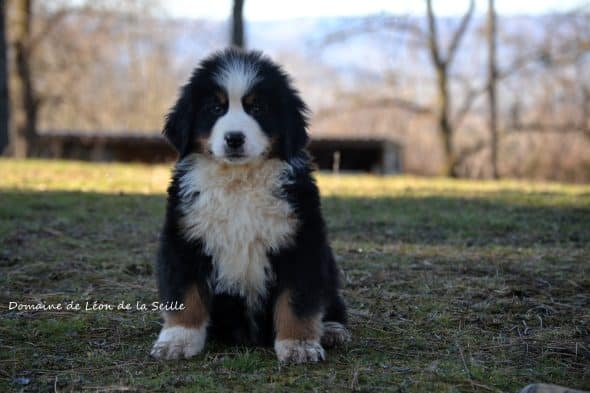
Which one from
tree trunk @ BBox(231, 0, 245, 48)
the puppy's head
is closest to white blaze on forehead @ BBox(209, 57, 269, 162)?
the puppy's head

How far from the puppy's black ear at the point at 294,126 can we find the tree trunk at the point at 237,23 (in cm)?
1183

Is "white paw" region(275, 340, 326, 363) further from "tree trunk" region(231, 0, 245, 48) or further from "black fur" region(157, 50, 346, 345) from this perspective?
"tree trunk" region(231, 0, 245, 48)

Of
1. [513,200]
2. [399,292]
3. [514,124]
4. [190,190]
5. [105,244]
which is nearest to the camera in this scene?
[190,190]

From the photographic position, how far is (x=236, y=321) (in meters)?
3.92

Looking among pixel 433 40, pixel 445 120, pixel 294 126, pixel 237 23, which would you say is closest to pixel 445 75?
pixel 433 40

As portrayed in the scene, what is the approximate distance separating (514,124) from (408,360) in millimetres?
15460

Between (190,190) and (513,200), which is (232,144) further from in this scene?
(513,200)

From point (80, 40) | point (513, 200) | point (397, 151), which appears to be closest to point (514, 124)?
point (397, 151)

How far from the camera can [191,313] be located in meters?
3.72

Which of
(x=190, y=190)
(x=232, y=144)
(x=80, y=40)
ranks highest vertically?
(x=80, y=40)

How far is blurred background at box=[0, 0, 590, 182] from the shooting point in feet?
58.7

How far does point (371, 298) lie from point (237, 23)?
1141cm

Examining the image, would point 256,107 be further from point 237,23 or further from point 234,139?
point 237,23

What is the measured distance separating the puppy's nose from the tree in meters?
15.2
